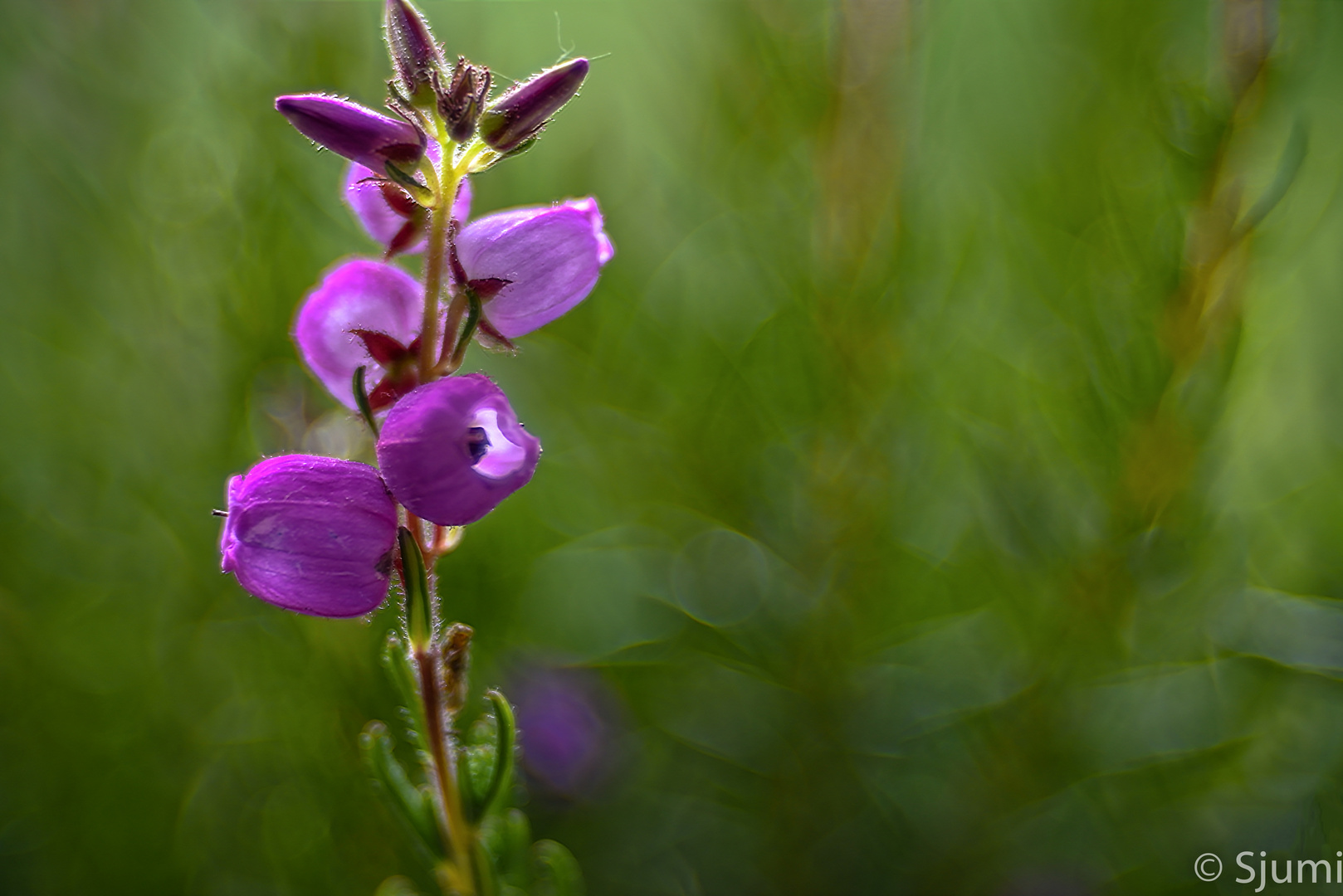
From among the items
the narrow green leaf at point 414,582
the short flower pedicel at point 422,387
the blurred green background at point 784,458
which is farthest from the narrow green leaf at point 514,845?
the blurred green background at point 784,458

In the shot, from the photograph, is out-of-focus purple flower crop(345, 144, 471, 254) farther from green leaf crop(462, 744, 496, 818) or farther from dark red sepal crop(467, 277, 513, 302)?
green leaf crop(462, 744, 496, 818)

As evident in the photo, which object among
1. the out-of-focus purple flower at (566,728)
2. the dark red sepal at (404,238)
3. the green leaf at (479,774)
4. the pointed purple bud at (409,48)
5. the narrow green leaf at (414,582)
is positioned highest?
the pointed purple bud at (409,48)

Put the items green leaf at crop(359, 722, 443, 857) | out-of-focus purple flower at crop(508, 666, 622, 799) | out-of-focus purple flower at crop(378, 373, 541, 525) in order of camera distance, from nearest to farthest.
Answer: out-of-focus purple flower at crop(378, 373, 541, 525)
green leaf at crop(359, 722, 443, 857)
out-of-focus purple flower at crop(508, 666, 622, 799)

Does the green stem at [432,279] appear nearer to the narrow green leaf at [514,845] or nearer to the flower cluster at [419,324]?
the flower cluster at [419,324]

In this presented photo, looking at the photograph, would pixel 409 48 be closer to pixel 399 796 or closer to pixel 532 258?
pixel 532 258

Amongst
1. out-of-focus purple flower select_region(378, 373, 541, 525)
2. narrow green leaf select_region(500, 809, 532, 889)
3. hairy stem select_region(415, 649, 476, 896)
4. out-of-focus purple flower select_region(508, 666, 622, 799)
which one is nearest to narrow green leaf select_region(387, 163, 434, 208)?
out-of-focus purple flower select_region(378, 373, 541, 525)

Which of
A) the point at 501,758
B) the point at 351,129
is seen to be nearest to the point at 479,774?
the point at 501,758

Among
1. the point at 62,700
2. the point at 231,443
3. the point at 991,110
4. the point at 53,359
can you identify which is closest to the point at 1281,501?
the point at 991,110
